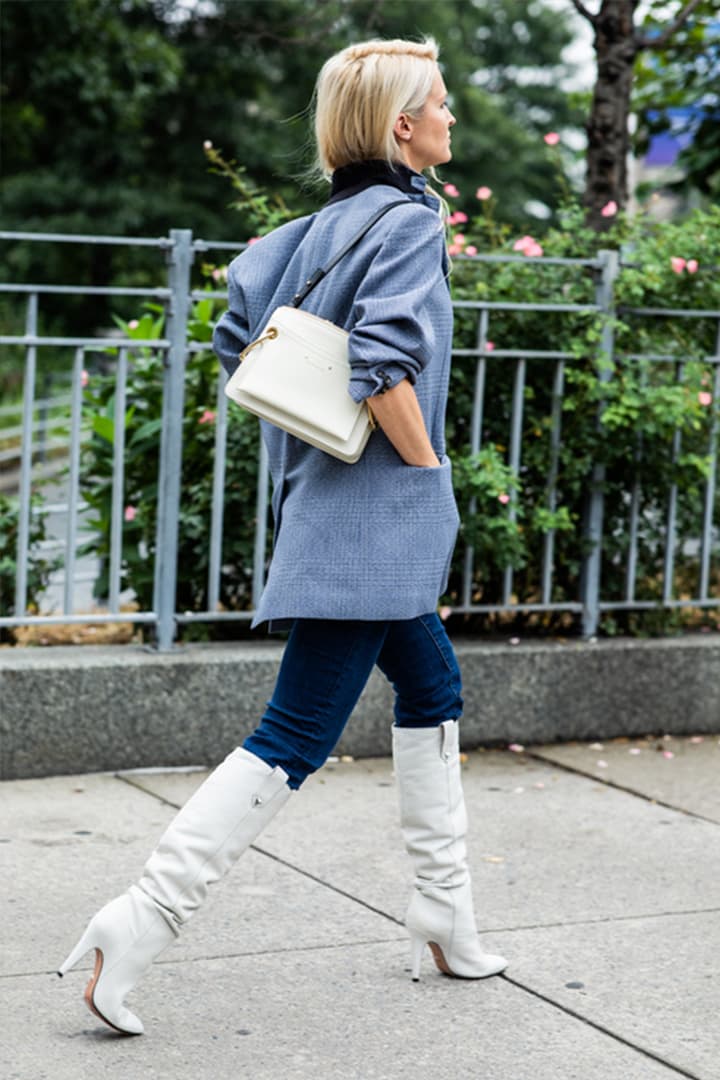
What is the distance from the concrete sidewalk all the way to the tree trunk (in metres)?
2.53

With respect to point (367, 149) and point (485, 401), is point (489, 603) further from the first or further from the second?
point (367, 149)

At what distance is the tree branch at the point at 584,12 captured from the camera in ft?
20.4

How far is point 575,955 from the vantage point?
3408 mm

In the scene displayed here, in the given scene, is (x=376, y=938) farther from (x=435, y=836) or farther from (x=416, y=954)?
(x=435, y=836)

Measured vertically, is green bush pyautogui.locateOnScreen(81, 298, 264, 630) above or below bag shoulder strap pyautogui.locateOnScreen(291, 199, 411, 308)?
below

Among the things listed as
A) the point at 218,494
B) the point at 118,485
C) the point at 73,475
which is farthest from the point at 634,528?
the point at 73,475

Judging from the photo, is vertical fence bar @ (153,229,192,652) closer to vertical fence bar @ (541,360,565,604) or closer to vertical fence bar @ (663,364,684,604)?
vertical fence bar @ (541,360,565,604)

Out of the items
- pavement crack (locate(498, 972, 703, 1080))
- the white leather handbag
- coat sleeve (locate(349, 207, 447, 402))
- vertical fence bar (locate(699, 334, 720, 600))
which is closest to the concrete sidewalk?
pavement crack (locate(498, 972, 703, 1080))

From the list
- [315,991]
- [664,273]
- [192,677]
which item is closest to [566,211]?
[664,273]

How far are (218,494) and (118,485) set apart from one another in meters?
0.31

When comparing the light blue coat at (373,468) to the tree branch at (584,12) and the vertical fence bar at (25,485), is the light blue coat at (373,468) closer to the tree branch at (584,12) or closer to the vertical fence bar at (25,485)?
the vertical fence bar at (25,485)

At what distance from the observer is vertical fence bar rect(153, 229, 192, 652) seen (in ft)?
16.0

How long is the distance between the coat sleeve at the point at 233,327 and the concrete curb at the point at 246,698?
1790mm

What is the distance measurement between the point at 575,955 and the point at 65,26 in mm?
16042
